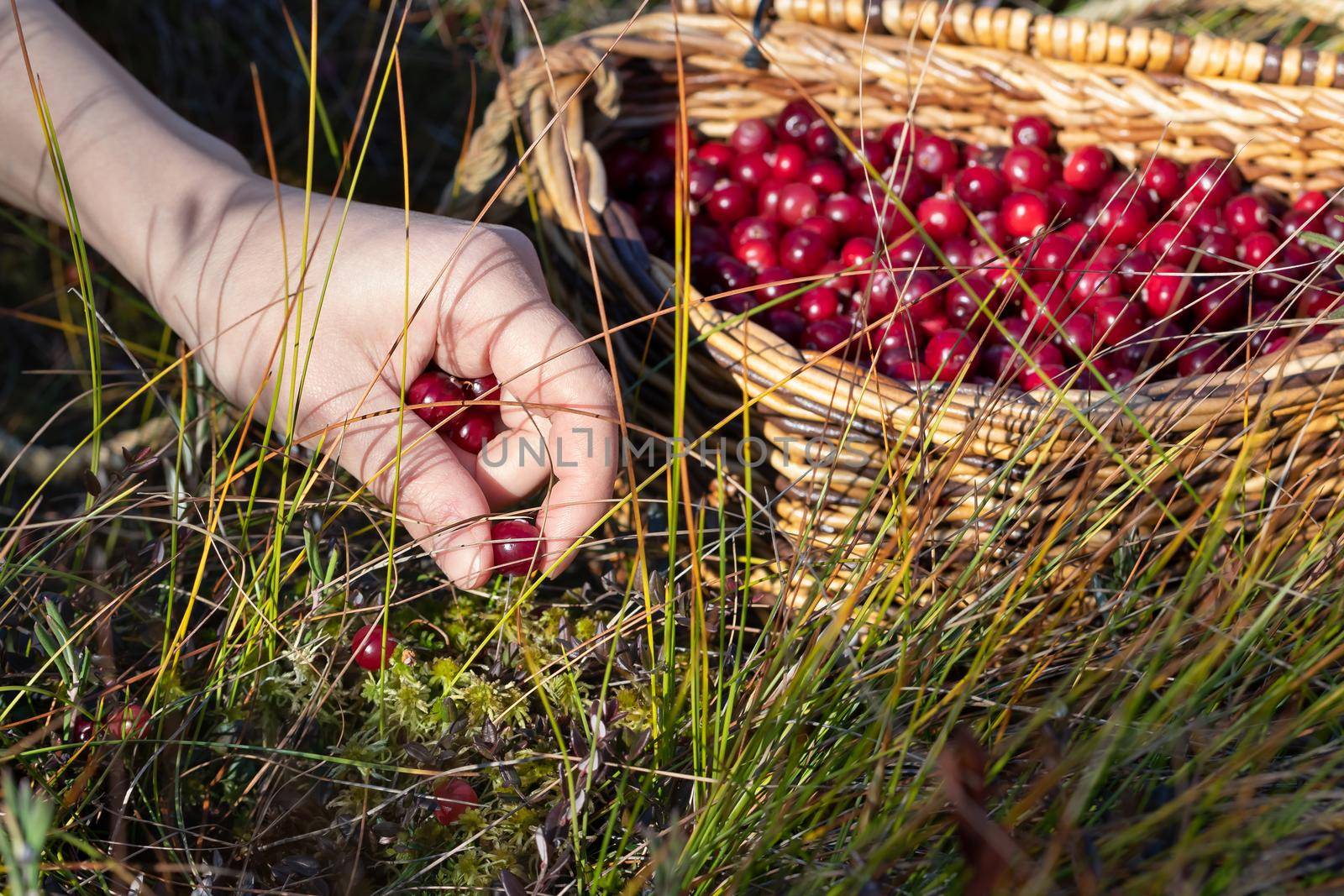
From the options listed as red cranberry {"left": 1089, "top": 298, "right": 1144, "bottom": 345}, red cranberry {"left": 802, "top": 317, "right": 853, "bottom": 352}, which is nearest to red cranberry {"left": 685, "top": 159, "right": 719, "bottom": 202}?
red cranberry {"left": 802, "top": 317, "right": 853, "bottom": 352}

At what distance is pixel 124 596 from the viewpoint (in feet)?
3.40

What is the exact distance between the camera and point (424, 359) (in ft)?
3.95

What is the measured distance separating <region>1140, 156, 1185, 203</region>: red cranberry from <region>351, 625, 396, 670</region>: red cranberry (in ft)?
4.75

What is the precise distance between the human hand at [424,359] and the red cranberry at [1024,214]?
37.3 inches

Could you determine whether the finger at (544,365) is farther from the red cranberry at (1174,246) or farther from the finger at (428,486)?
the red cranberry at (1174,246)

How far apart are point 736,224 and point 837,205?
0.19 metres

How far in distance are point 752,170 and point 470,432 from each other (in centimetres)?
98

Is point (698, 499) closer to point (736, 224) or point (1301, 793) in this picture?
point (736, 224)

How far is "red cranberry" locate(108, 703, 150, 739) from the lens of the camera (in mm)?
960

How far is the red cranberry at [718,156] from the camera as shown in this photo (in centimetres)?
199

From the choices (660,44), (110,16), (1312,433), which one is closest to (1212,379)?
(1312,433)

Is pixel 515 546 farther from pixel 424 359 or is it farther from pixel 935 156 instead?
pixel 935 156

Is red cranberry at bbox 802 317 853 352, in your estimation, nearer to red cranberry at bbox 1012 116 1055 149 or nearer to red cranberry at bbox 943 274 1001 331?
red cranberry at bbox 943 274 1001 331

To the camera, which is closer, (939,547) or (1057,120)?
(939,547)
